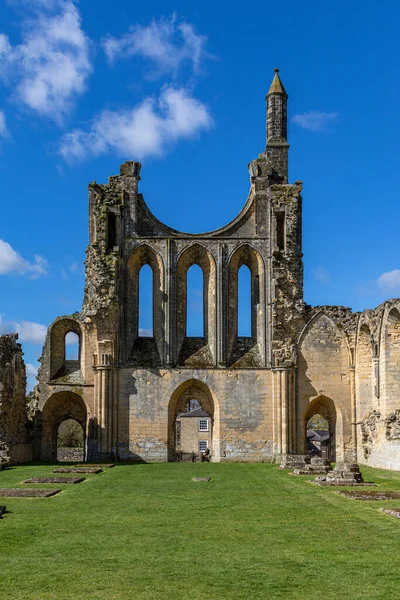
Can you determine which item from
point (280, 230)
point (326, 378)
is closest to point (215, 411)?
point (326, 378)

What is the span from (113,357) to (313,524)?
19.0 m

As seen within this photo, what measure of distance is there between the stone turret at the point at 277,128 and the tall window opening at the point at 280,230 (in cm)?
192

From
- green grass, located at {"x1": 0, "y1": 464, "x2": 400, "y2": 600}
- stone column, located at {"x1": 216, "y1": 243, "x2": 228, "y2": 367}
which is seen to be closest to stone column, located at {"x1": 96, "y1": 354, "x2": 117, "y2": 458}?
stone column, located at {"x1": 216, "y1": 243, "x2": 228, "y2": 367}

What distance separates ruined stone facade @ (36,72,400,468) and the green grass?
529 inches

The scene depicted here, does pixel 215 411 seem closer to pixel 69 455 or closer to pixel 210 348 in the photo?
pixel 210 348

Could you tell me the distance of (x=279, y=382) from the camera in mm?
29469

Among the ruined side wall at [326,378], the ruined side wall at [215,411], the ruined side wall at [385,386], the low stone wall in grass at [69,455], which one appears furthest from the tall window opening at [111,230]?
the low stone wall in grass at [69,455]

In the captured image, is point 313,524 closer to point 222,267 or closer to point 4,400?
point 4,400

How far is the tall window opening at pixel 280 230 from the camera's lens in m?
30.7

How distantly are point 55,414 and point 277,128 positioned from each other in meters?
14.6

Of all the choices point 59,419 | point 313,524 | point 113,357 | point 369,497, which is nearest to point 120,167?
point 113,357

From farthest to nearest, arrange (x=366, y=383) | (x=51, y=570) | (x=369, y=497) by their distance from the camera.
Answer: (x=366, y=383) < (x=369, y=497) < (x=51, y=570)

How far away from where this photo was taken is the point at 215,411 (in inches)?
1176

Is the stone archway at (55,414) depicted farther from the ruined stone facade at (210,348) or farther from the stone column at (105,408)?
the stone column at (105,408)
